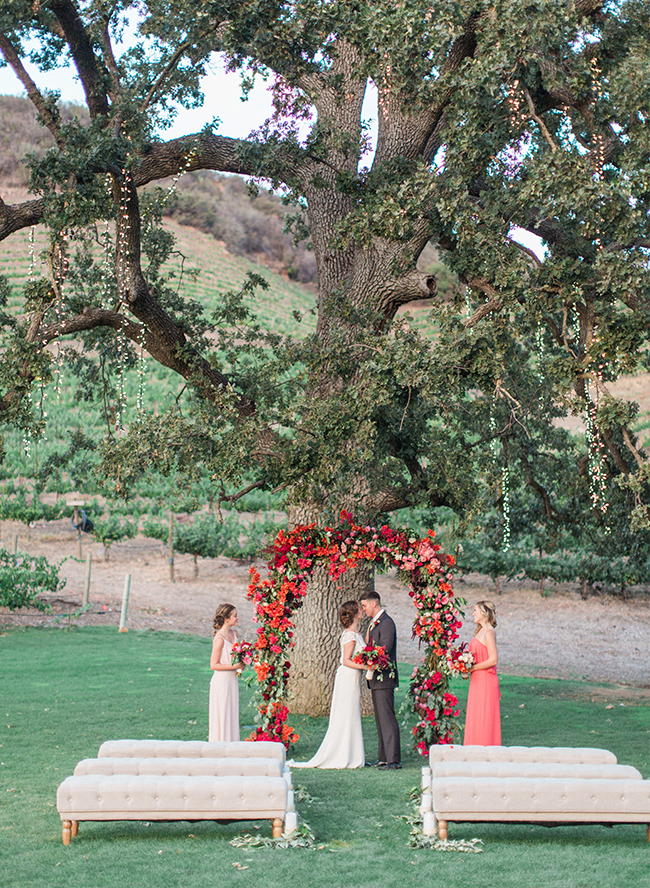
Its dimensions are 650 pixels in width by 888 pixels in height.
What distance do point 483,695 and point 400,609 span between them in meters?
17.5

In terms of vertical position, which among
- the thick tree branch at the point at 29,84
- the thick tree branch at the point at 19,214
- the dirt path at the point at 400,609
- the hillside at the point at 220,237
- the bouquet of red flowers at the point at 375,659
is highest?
the hillside at the point at 220,237

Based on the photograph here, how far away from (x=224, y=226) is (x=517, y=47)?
273 feet

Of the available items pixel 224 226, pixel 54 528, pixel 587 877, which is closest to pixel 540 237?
pixel 587 877

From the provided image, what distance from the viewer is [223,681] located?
8969 mm

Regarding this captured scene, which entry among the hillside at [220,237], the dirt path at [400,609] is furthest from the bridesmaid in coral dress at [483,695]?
the hillside at [220,237]

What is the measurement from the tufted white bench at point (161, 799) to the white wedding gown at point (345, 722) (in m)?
2.89

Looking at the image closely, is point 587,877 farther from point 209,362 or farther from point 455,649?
point 209,362

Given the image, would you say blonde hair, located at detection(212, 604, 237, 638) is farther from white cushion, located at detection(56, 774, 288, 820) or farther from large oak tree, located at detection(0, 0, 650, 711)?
white cushion, located at detection(56, 774, 288, 820)

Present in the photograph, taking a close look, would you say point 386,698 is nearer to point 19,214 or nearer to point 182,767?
point 182,767

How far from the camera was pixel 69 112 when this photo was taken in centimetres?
8575

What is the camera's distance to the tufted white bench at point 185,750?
23.2 feet

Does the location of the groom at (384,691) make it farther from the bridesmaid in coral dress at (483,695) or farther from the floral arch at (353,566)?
the bridesmaid in coral dress at (483,695)

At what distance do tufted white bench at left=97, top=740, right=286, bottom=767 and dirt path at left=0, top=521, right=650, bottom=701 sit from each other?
10397 millimetres

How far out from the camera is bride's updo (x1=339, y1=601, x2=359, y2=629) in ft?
29.6
